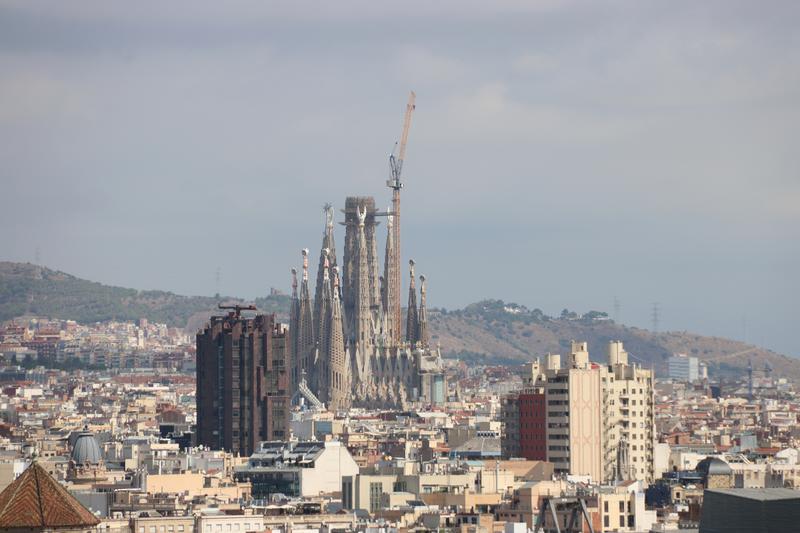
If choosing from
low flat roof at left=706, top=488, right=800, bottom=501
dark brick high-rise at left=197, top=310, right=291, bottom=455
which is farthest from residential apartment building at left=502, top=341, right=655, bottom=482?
low flat roof at left=706, top=488, right=800, bottom=501

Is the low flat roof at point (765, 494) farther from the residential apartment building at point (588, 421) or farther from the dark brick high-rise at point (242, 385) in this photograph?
the dark brick high-rise at point (242, 385)

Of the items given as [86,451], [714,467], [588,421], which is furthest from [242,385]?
[714,467]

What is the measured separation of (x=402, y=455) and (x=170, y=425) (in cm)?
3401

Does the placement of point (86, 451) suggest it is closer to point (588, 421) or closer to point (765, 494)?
point (588, 421)

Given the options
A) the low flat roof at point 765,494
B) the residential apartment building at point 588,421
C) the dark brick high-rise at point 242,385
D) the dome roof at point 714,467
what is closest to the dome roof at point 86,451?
the dark brick high-rise at point 242,385

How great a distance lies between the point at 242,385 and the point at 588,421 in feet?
114

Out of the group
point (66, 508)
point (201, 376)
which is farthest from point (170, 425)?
point (66, 508)

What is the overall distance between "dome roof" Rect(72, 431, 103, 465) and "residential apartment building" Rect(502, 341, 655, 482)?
873 inches

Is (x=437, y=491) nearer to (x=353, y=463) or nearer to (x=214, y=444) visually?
(x=353, y=463)

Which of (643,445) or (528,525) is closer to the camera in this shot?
(528,525)

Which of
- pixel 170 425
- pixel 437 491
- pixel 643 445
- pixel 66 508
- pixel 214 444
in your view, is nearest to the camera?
pixel 66 508

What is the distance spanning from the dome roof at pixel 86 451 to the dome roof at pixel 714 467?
3039 centimetres

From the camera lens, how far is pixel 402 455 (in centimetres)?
16850

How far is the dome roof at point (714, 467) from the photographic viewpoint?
133m
